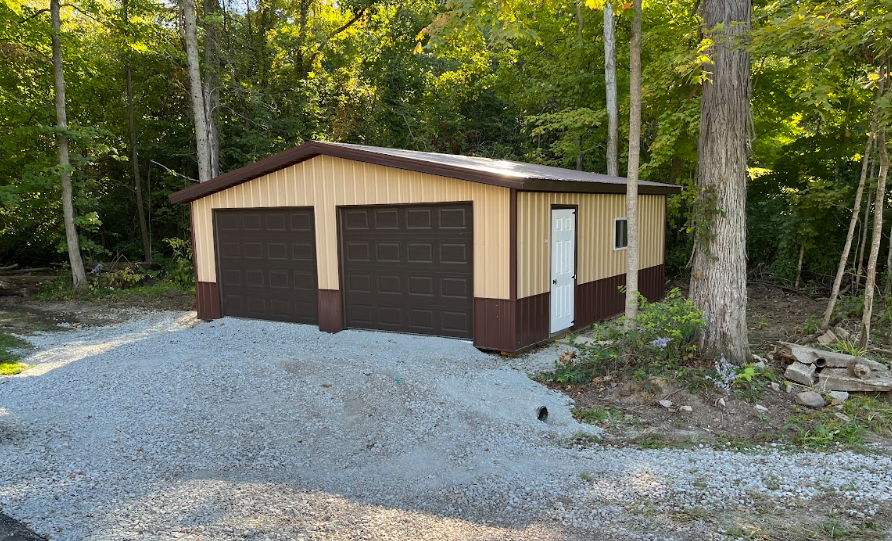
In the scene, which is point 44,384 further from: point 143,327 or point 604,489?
point 604,489

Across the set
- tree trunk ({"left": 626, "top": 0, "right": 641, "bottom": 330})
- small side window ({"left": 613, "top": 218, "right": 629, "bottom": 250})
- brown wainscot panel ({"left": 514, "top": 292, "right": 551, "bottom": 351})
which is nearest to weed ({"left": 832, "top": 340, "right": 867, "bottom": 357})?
tree trunk ({"left": 626, "top": 0, "right": 641, "bottom": 330})

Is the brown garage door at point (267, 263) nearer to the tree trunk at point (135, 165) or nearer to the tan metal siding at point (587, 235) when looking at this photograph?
the tan metal siding at point (587, 235)

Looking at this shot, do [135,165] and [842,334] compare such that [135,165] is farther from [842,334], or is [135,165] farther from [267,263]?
[842,334]

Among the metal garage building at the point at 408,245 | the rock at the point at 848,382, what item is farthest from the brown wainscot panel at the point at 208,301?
the rock at the point at 848,382

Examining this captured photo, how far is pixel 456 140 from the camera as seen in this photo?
20547 millimetres

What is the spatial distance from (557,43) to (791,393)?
13.3 meters

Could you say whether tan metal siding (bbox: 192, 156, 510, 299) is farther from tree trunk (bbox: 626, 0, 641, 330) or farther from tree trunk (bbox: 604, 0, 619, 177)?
tree trunk (bbox: 604, 0, 619, 177)

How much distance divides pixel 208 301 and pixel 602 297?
23.8 ft

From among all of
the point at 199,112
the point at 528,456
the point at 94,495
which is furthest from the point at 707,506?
the point at 199,112

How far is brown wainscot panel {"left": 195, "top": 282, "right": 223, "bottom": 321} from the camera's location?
1049 cm

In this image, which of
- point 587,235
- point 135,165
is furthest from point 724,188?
point 135,165

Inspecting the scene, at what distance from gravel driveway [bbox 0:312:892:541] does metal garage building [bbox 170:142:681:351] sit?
1.39 meters

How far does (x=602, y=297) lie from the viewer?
9938 millimetres

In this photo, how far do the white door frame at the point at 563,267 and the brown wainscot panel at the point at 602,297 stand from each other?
27 centimetres
